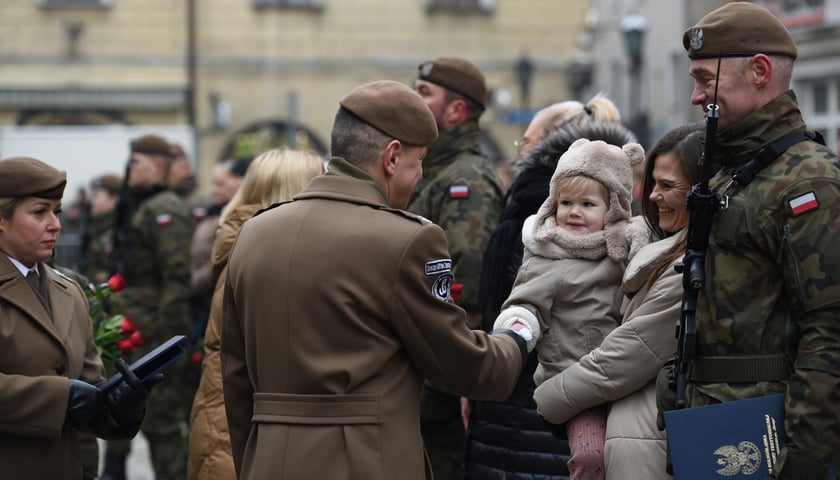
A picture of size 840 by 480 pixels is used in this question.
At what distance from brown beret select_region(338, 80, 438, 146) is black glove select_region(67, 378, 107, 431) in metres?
1.47

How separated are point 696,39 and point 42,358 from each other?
2.54 meters

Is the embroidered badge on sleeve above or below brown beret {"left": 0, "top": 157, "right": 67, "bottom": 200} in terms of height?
below

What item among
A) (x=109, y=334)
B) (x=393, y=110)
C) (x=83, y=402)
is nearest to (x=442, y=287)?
(x=393, y=110)

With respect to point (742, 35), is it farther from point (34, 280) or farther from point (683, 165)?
point (34, 280)

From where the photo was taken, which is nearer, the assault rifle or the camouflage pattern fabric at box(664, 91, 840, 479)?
the camouflage pattern fabric at box(664, 91, 840, 479)

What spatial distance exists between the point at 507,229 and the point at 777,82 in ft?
5.60

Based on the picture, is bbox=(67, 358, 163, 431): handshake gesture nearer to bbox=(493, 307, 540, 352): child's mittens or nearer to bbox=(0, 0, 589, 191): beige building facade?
bbox=(493, 307, 540, 352): child's mittens

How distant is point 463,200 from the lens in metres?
6.09

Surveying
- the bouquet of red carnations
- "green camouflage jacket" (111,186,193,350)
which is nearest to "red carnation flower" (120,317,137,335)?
the bouquet of red carnations

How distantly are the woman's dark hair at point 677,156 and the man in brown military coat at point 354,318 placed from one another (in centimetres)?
90

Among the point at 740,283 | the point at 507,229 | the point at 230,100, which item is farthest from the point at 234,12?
the point at 740,283

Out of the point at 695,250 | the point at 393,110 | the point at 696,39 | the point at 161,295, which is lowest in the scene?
the point at 161,295

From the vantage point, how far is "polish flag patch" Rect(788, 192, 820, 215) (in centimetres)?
372

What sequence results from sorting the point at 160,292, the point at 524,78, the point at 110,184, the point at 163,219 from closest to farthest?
the point at 163,219 → the point at 160,292 → the point at 110,184 → the point at 524,78
